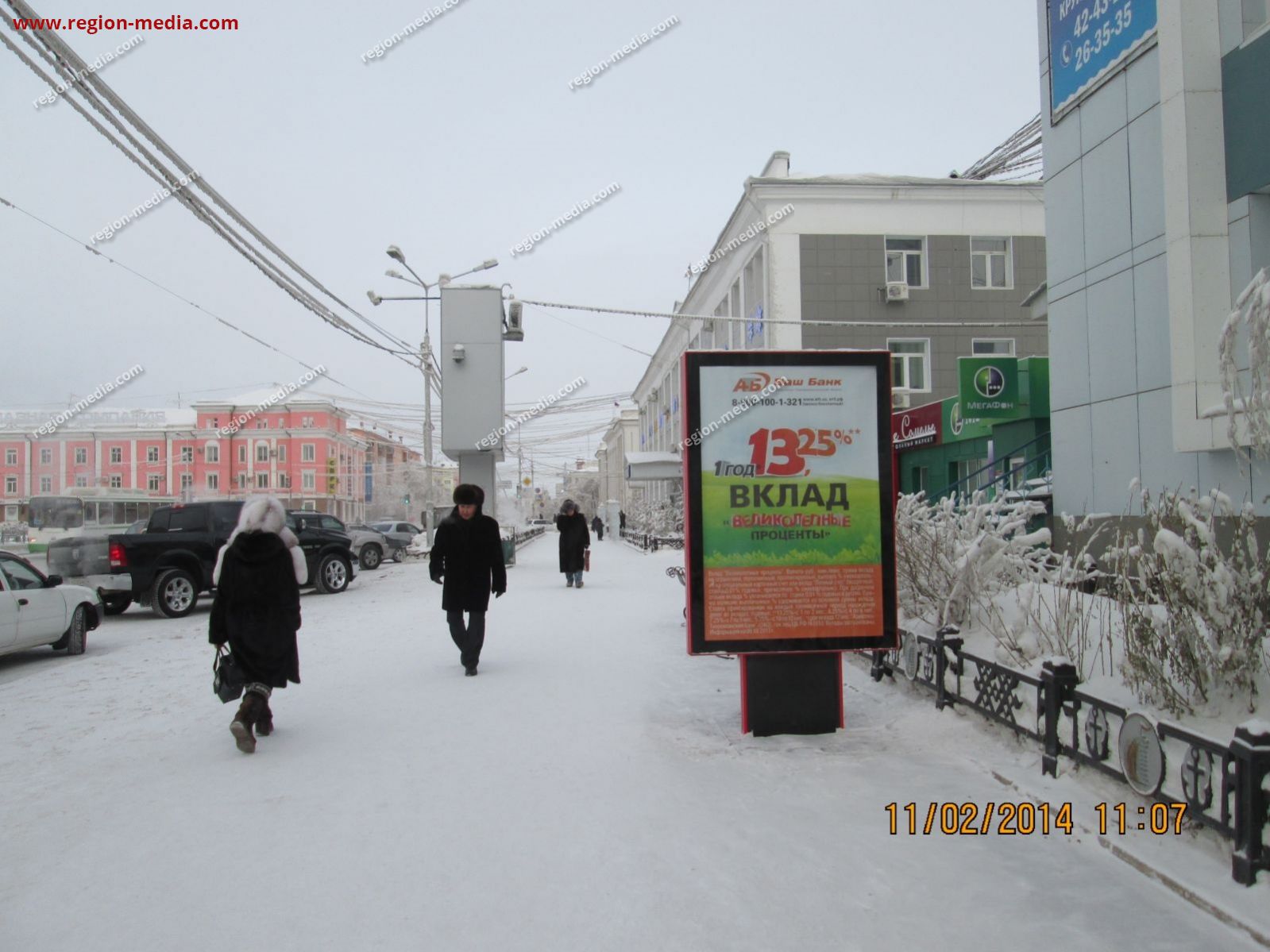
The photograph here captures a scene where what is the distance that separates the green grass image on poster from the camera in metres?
5.39

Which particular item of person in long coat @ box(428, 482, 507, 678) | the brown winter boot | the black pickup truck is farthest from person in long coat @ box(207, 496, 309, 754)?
the black pickup truck

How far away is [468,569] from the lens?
24.9ft

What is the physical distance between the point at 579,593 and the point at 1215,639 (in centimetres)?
1196

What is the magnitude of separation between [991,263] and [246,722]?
2763cm

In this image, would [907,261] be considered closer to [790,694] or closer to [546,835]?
[790,694]

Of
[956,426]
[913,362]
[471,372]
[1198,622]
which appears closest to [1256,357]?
[1198,622]

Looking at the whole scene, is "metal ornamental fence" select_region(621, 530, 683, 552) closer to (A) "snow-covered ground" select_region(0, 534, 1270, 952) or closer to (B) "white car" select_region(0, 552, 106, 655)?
(B) "white car" select_region(0, 552, 106, 655)

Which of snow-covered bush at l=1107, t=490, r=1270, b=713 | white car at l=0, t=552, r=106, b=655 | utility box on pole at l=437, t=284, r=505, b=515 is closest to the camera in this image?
snow-covered bush at l=1107, t=490, r=1270, b=713

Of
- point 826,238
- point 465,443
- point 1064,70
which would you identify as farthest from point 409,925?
point 826,238

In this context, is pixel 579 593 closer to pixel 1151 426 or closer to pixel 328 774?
pixel 1151 426

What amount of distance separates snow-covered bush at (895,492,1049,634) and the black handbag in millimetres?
Answer: 4583

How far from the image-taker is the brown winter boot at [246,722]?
5254 millimetres

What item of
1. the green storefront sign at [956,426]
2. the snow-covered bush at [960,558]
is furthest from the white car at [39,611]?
the green storefront sign at [956,426]

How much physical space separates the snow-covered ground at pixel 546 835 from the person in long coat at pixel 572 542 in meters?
9.34
